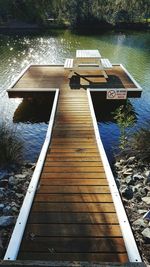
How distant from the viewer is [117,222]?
4.16 m

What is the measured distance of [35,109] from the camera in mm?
11398

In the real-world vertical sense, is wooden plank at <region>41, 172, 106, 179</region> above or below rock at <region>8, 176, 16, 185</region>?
above

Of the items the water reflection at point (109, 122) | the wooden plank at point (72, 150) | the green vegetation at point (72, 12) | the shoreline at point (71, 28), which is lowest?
the water reflection at point (109, 122)

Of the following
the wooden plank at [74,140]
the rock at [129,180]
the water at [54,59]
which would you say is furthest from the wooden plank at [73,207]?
the water at [54,59]

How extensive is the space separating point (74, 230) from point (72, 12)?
39.5 m

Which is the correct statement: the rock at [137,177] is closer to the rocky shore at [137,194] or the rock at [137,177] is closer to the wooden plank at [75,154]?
the rocky shore at [137,194]

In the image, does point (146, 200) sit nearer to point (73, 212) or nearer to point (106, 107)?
point (73, 212)

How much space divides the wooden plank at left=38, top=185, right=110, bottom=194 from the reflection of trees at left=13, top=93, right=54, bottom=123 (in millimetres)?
5714

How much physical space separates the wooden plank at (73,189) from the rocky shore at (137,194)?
0.80 m

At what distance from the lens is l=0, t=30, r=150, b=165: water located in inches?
372

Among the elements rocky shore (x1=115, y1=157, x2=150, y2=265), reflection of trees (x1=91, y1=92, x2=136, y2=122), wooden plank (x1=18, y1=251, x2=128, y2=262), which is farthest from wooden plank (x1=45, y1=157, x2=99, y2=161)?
reflection of trees (x1=91, y1=92, x2=136, y2=122)

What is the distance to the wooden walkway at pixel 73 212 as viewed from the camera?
3617 millimetres

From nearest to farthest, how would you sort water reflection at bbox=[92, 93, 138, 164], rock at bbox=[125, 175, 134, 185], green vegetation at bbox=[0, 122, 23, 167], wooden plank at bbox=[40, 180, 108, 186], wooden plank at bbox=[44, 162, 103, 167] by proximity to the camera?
wooden plank at bbox=[40, 180, 108, 186] → wooden plank at bbox=[44, 162, 103, 167] → rock at bbox=[125, 175, 134, 185] → green vegetation at bbox=[0, 122, 23, 167] → water reflection at bbox=[92, 93, 138, 164]

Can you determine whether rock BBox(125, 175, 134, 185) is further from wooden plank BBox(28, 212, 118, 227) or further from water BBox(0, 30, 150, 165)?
wooden plank BBox(28, 212, 118, 227)
